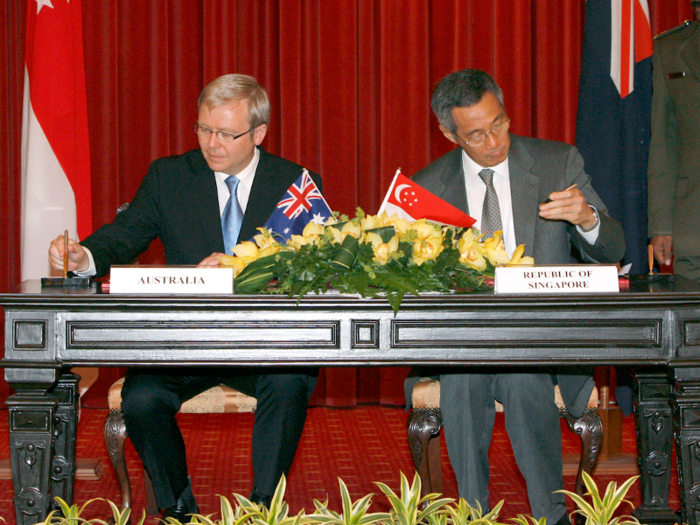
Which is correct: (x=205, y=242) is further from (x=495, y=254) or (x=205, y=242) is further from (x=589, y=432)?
(x=589, y=432)

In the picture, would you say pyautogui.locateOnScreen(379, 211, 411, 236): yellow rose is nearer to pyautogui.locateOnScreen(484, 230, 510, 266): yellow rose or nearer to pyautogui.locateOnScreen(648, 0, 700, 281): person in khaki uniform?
pyautogui.locateOnScreen(484, 230, 510, 266): yellow rose

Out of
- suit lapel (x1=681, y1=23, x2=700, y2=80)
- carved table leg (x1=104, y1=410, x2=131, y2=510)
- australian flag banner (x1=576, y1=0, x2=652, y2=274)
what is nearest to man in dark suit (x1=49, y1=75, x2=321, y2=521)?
carved table leg (x1=104, y1=410, x2=131, y2=510)

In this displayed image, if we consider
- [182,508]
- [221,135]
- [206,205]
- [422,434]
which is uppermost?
[221,135]

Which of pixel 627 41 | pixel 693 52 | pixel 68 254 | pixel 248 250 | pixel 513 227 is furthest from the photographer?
pixel 627 41

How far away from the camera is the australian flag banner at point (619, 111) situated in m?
3.64

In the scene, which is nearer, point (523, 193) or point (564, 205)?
point (564, 205)

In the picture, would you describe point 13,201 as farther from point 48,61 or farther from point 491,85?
point 491,85

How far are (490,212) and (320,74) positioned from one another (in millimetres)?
2018

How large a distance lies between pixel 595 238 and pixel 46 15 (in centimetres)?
288

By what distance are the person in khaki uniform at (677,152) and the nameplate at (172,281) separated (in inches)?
73.4

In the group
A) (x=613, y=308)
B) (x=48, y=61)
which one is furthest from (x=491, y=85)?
(x=48, y=61)

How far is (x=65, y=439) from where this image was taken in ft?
7.32

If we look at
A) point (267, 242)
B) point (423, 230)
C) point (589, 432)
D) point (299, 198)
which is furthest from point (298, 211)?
point (589, 432)

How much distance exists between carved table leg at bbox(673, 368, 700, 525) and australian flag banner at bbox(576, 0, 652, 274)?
196 cm
